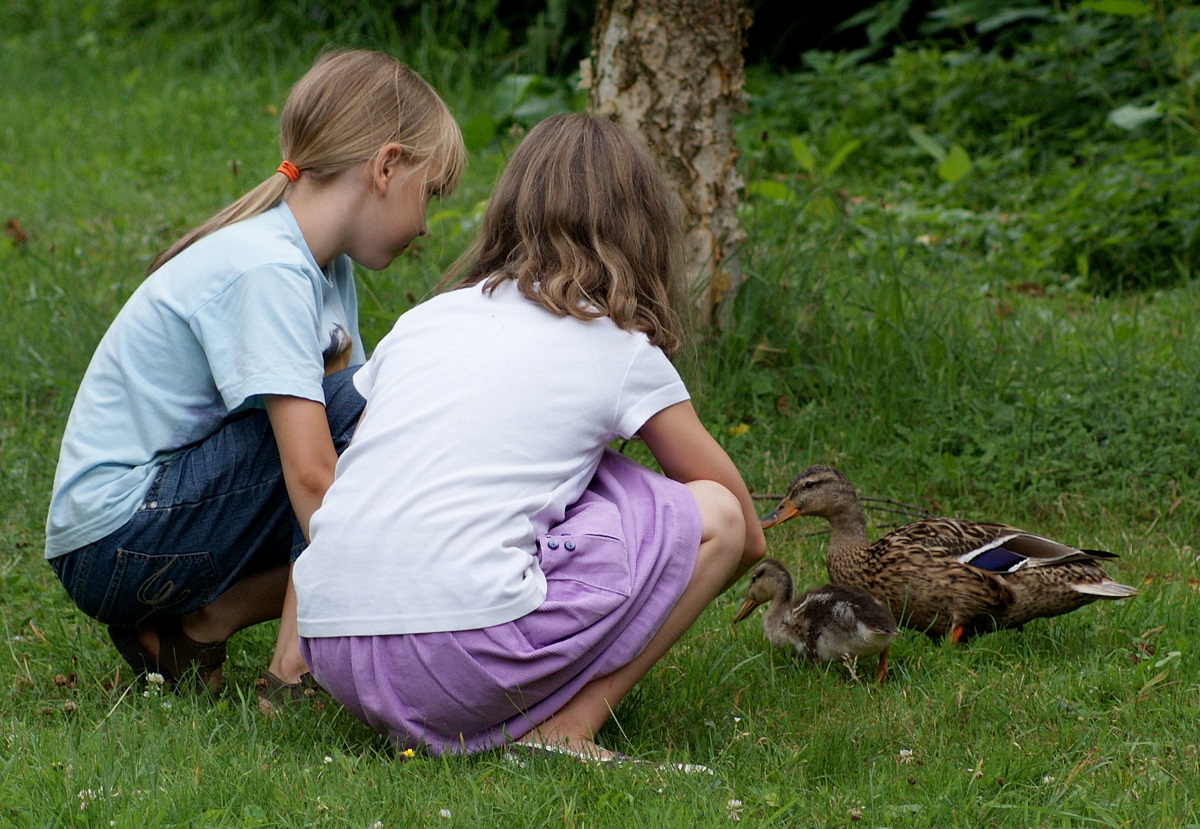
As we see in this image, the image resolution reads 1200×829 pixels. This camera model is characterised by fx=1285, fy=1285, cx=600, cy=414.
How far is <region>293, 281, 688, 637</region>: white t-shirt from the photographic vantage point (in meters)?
2.69

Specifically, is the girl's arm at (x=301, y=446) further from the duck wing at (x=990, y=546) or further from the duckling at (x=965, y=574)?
the duck wing at (x=990, y=546)

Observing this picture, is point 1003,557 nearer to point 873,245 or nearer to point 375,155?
point 375,155

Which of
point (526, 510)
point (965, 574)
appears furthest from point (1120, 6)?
point (526, 510)

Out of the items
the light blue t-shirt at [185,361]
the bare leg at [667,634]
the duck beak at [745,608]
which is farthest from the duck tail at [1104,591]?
the light blue t-shirt at [185,361]

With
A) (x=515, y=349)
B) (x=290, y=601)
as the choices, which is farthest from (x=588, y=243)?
(x=290, y=601)

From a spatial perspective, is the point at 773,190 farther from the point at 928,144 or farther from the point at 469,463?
the point at 469,463

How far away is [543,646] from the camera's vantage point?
2.74 metres

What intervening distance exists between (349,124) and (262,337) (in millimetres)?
637

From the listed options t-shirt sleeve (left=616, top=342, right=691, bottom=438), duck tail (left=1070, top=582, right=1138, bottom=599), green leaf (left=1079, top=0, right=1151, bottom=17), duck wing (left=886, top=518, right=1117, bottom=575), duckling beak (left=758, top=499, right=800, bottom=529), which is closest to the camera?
t-shirt sleeve (left=616, top=342, right=691, bottom=438)

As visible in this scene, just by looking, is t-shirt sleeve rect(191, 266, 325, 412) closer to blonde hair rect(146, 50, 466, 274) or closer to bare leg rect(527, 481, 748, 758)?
blonde hair rect(146, 50, 466, 274)

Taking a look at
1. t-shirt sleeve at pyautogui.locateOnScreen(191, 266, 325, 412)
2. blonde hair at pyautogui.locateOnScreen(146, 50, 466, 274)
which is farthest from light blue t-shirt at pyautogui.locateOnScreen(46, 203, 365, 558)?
blonde hair at pyautogui.locateOnScreen(146, 50, 466, 274)

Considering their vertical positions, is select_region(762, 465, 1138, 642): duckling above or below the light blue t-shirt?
below

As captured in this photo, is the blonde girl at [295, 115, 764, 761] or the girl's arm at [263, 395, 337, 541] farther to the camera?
the girl's arm at [263, 395, 337, 541]

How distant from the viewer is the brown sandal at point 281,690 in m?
3.23
